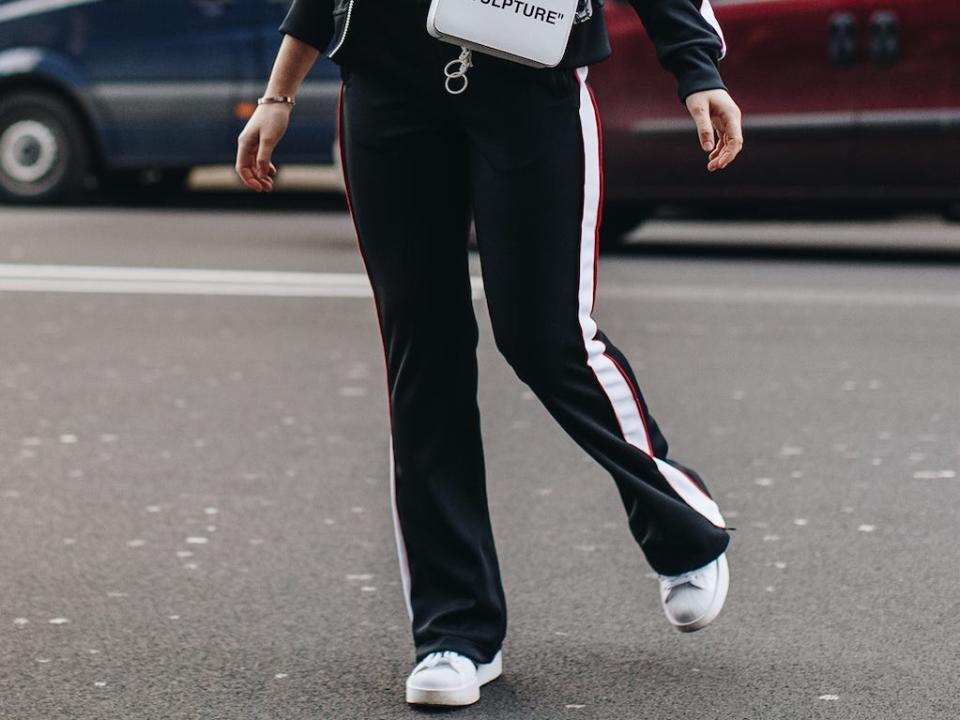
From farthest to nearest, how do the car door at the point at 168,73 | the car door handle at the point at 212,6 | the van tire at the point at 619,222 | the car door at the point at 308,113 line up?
1. the car door at the point at 168,73
2. the car door handle at the point at 212,6
3. the car door at the point at 308,113
4. the van tire at the point at 619,222

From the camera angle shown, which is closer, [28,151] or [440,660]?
[440,660]

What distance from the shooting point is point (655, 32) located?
9.29 ft

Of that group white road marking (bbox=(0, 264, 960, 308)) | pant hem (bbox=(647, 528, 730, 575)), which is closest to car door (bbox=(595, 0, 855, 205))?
white road marking (bbox=(0, 264, 960, 308))

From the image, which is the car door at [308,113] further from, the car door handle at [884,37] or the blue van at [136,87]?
the car door handle at [884,37]

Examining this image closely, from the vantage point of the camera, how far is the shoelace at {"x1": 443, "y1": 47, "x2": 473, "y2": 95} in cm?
265

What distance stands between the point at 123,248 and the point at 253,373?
3.88m

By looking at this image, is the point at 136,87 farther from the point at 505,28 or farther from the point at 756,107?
the point at 505,28

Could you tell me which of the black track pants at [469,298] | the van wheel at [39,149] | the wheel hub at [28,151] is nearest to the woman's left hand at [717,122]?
the black track pants at [469,298]

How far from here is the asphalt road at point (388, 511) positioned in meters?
2.94

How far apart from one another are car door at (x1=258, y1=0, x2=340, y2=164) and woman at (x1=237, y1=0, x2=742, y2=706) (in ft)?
28.3

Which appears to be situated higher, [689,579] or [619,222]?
[689,579]

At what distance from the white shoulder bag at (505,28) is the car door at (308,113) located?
884 cm

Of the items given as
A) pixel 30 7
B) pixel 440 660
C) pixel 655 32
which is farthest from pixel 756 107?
pixel 440 660

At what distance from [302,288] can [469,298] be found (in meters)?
5.26
